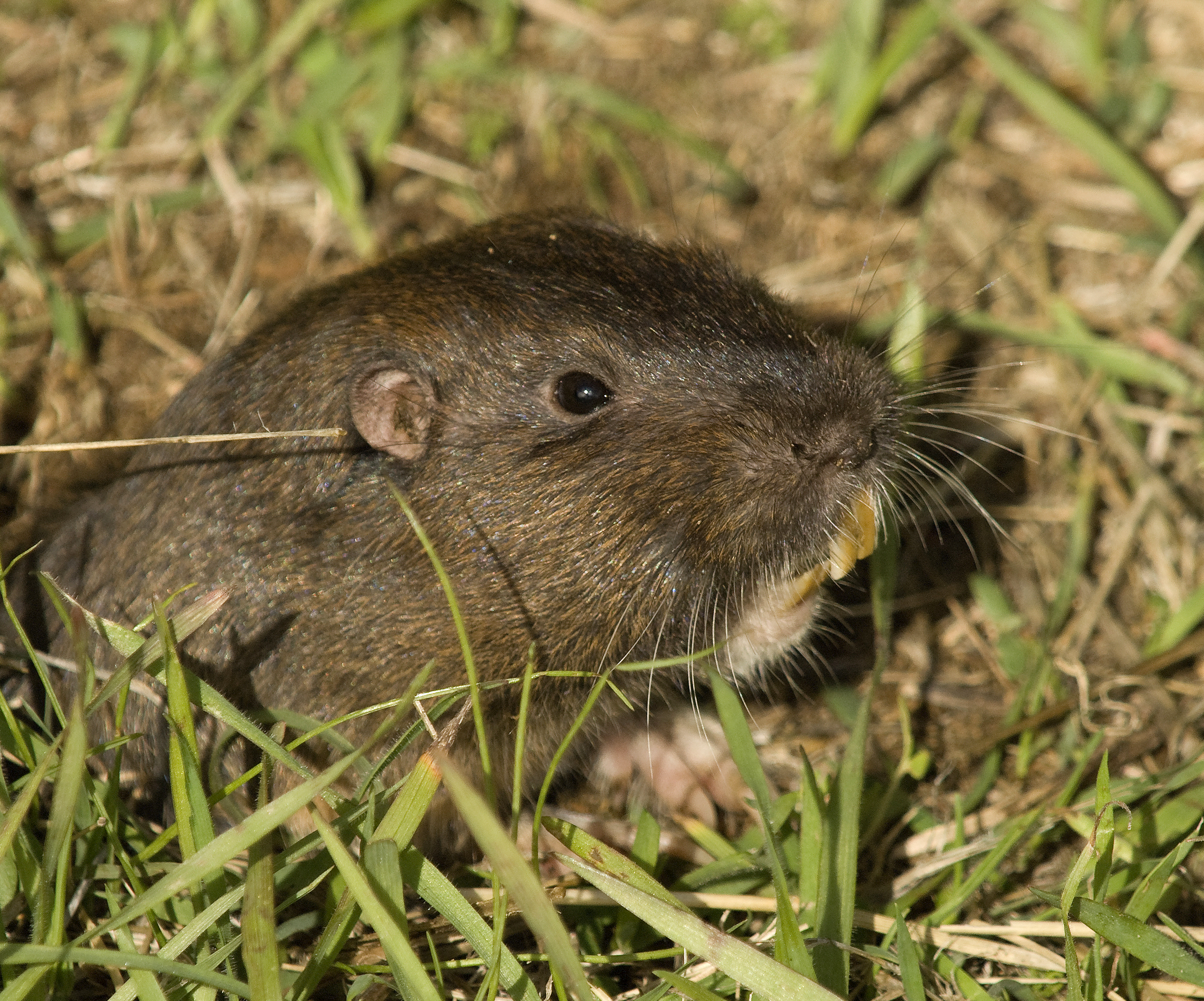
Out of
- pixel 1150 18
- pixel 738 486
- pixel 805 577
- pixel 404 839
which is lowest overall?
pixel 404 839

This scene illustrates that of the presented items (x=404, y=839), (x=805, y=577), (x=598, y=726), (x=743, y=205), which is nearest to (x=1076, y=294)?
(x=743, y=205)

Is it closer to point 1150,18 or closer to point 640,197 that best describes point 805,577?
point 640,197

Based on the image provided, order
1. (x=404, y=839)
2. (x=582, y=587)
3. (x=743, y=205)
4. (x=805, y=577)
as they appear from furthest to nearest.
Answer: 1. (x=743, y=205)
2. (x=805, y=577)
3. (x=582, y=587)
4. (x=404, y=839)

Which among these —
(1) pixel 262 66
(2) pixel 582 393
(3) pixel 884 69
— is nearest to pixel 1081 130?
(3) pixel 884 69

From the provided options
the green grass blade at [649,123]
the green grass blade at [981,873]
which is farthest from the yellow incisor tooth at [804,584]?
the green grass blade at [649,123]

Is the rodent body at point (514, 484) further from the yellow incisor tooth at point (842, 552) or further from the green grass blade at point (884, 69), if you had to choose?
the green grass blade at point (884, 69)

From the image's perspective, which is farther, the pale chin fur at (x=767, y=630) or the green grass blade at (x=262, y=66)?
the green grass blade at (x=262, y=66)
